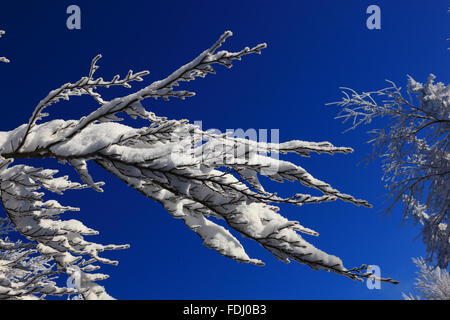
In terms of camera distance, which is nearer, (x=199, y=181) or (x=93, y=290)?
(x=199, y=181)

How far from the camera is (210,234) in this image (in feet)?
7.14

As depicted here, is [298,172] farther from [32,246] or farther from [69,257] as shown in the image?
[32,246]

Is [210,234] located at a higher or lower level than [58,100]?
lower

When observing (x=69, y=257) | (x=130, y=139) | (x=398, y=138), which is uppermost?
(x=398, y=138)

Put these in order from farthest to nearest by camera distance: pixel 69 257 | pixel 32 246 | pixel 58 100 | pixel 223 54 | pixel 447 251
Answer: pixel 447 251 < pixel 32 246 < pixel 69 257 < pixel 58 100 < pixel 223 54

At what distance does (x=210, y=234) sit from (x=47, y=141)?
1.14 m

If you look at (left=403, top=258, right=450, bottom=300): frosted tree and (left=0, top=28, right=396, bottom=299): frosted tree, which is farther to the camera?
(left=403, top=258, right=450, bottom=300): frosted tree

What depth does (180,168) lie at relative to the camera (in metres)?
1.85

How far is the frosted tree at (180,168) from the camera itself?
1.90m

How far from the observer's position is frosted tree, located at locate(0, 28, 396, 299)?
1.90 meters

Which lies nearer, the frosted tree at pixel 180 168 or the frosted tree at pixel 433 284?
the frosted tree at pixel 180 168

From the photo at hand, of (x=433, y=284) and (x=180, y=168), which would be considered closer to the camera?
(x=180, y=168)
